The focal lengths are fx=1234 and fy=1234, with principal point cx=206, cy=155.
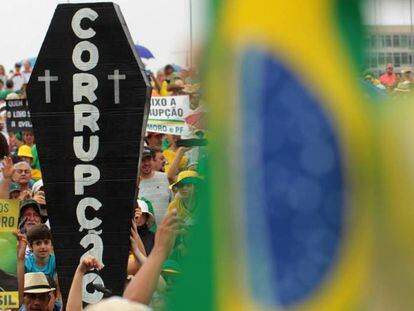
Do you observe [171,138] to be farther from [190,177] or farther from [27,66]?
[27,66]

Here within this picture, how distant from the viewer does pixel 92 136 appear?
6.21 meters

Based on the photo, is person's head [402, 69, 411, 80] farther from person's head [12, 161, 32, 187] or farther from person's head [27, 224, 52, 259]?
person's head [12, 161, 32, 187]

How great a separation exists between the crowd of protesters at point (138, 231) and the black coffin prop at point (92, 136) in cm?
9

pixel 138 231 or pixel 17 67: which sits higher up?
pixel 17 67

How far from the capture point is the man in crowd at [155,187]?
9.97m

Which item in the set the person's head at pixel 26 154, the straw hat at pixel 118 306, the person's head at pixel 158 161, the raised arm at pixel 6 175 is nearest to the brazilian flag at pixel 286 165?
the straw hat at pixel 118 306

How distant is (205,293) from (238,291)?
0.05 m

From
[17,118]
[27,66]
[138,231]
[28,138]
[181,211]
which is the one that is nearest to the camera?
[181,211]

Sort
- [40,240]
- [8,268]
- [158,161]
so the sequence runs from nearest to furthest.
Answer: [8,268]
[40,240]
[158,161]

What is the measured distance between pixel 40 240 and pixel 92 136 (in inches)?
84.9

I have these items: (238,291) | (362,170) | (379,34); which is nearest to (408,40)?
(379,34)

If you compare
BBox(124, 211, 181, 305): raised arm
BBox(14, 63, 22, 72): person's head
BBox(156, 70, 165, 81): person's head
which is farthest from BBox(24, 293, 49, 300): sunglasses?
BBox(14, 63, 22, 72): person's head

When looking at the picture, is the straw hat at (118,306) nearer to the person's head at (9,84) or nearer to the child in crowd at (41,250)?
the child in crowd at (41,250)

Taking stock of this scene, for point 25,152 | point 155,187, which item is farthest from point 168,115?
point 155,187
